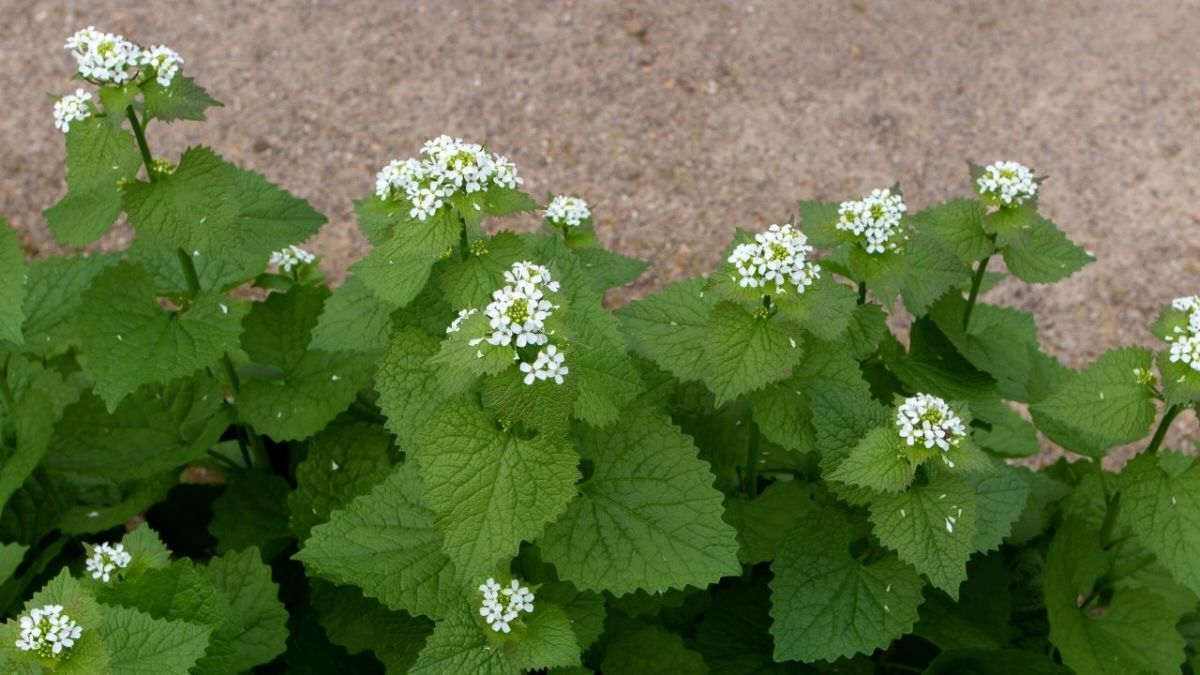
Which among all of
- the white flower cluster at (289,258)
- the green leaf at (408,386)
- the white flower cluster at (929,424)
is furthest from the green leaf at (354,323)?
the white flower cluster at (929,424)

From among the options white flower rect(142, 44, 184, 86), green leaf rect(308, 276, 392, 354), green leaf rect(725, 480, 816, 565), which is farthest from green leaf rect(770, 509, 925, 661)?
white flower rect(142, 44, 184, 86)

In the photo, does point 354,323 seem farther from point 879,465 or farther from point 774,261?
point 879,465

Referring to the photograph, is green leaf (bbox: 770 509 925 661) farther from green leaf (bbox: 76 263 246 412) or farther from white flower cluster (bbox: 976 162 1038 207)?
green leaf (bbox: 76 263 246 412)

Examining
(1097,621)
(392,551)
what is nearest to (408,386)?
(392,551)

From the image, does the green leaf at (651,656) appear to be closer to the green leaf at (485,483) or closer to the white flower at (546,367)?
the green leaf at (485,483)

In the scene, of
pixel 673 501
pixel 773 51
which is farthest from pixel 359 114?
pixel 673 501

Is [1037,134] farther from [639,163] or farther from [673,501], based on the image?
[673,501]
